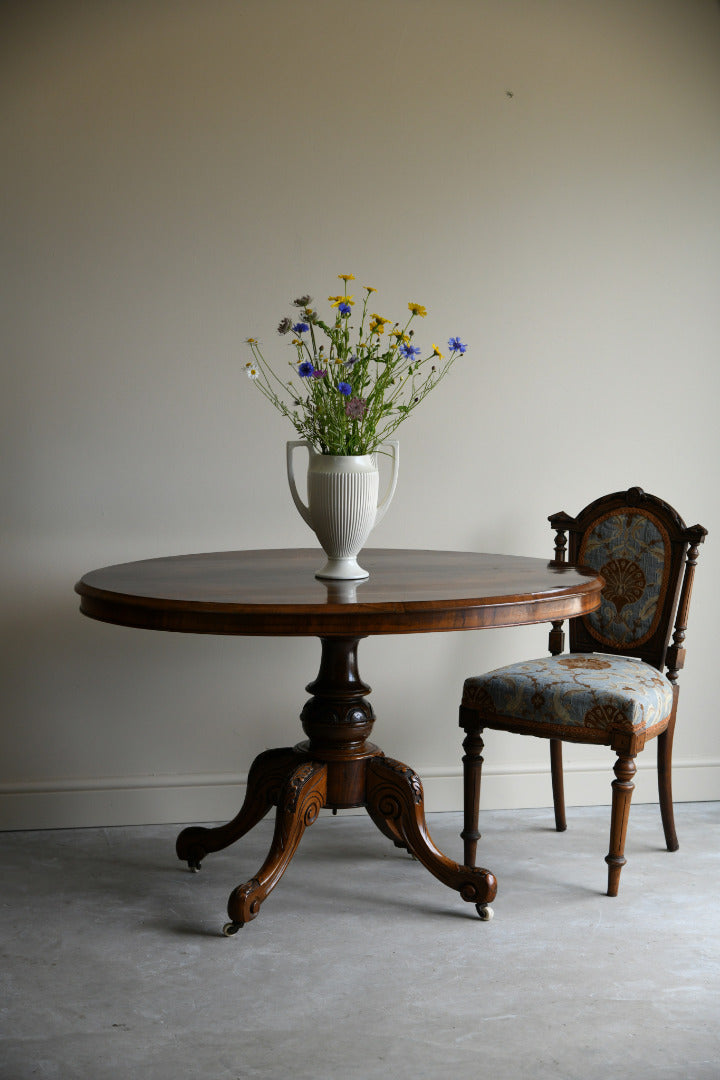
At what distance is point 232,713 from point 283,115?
173 centimetres

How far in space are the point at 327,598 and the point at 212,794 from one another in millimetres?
1290

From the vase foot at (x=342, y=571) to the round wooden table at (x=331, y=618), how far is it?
3 cm

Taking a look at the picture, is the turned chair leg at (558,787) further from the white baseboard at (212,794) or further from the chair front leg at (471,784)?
the chair front leg at (471,784)

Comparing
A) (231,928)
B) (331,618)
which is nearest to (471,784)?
(231,928)

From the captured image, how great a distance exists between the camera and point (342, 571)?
90.4 inches

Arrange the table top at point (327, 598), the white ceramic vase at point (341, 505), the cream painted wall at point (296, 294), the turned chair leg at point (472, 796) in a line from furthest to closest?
the cream painted wall at point (296, 294) < the turned chair leg at point (472, 796) < the white ceramic vase at point (341, 505) < the table top at point (327, 598)

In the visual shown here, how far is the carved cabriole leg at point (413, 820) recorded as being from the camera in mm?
2371

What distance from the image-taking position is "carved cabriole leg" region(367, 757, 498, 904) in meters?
2.37

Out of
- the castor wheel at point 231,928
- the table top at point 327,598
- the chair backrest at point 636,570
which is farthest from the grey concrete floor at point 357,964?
the table top at point 327,598

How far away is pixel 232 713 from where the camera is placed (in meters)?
3.10

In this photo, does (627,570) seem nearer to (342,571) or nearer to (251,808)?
(342,571)

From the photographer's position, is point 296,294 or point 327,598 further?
point 296,294

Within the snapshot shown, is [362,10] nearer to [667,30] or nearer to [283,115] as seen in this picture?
[283,115]

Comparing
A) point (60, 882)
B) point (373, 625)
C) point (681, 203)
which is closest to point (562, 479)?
point (681, 203)
